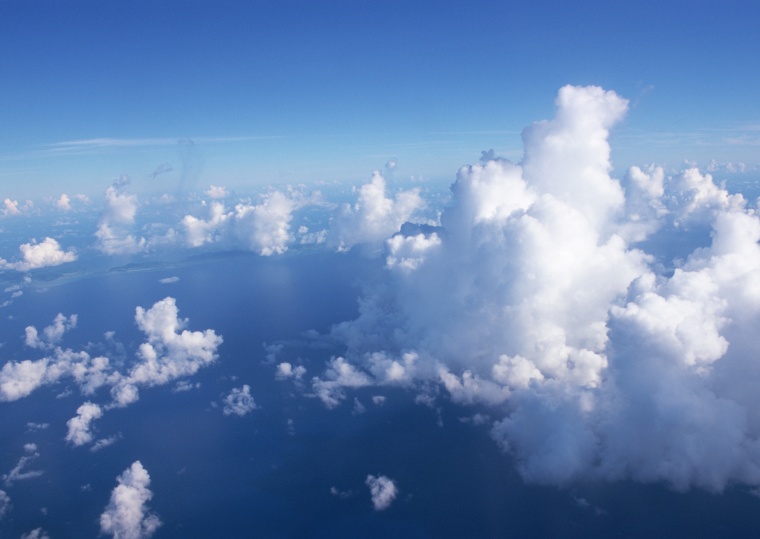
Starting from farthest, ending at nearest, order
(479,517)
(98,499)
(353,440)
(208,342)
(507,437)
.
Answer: (208,342)
(353,440)
(507,437)
(98,499)
(479,517)

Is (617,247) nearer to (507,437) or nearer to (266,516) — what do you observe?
(507,437)

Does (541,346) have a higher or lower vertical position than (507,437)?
higher

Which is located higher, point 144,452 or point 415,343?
point 415,343

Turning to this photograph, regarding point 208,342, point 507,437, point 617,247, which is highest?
point 617,247

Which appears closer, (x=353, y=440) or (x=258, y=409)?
(x=353, y=440)

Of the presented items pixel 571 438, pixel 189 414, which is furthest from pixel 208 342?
pixel 571 438

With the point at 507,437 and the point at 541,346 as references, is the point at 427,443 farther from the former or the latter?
the point at 541,346

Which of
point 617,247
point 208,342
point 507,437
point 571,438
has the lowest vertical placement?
point 208,342

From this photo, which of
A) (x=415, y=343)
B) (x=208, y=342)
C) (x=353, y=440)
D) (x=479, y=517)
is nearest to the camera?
(x=479, y=517)

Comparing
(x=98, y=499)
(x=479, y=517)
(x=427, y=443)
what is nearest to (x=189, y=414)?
(x=98, y=499)
